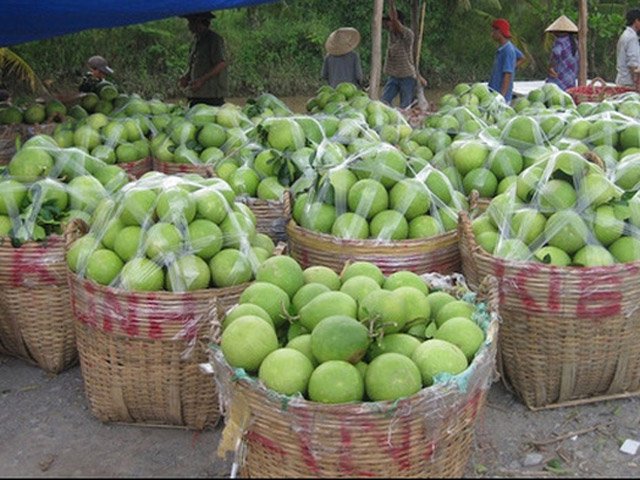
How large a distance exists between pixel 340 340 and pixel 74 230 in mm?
1489

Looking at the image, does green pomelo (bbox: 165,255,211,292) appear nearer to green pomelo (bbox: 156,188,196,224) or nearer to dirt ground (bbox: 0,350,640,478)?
green pomelo (bbox: 156,188,196,224)

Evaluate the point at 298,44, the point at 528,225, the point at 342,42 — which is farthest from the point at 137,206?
the point at 298,44

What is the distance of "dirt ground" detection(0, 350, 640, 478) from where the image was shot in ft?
8.56

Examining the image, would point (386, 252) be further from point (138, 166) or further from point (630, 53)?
point (630, 53)

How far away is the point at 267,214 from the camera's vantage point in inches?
146

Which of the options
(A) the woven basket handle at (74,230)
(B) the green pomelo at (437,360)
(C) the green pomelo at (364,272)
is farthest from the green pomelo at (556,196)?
(A) the woven basket handle at (74,230)

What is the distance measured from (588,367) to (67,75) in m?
17.5

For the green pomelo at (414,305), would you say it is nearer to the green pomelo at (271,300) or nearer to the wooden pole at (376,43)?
the green pomelo at (271,300)

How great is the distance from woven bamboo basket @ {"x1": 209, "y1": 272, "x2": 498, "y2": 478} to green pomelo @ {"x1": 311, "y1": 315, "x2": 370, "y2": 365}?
0.16 m

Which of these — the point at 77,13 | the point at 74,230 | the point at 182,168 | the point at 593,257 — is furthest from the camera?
the point at 77,13

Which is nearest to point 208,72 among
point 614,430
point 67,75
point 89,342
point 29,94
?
point 89,342

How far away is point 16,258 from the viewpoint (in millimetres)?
3117

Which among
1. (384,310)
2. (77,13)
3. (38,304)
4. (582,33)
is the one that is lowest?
(38,304)

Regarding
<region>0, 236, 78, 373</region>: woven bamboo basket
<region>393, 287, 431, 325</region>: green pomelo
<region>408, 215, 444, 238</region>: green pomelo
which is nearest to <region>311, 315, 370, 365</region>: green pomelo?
<region>393, 287, 431, 325</region>: green pomelo
